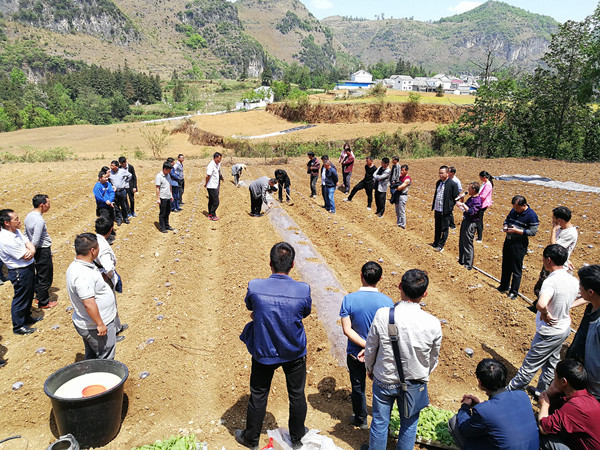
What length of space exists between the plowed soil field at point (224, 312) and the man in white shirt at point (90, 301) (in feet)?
2.14

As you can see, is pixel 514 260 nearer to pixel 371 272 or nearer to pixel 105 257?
pixel 371 272

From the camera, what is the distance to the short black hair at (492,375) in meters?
2.65

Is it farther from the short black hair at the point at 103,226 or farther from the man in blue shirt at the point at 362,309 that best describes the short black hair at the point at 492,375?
the short black hair at the point at 103,226

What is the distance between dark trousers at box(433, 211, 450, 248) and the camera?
788cm

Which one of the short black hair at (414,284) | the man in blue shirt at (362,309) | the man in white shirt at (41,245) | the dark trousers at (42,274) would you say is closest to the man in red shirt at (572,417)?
the short black hair at (414,284)

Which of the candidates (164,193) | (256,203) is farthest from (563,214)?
(164,193)

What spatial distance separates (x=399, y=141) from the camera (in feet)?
93.0

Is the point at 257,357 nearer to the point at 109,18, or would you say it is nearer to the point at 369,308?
the point at 369,308

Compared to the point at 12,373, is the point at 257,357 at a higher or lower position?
higher

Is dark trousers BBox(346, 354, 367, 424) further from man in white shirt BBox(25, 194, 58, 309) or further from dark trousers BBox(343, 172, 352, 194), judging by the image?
dark trousers BBox(343, 172, 352, 194)

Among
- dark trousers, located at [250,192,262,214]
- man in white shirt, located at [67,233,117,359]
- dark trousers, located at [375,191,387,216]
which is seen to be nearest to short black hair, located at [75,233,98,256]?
man in white shirt, located at [67,233,117,359]

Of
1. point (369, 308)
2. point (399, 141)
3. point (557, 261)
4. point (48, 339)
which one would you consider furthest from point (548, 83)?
point (48, 339)

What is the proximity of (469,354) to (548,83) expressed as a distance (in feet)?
85.0

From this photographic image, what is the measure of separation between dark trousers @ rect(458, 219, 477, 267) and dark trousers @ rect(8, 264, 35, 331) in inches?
286
